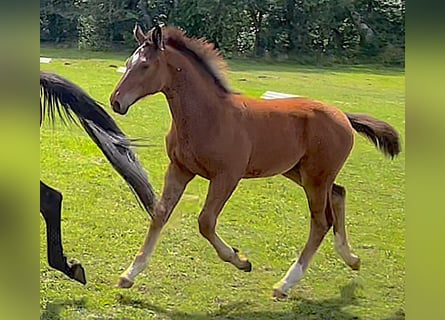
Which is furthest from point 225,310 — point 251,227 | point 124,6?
point 124,6

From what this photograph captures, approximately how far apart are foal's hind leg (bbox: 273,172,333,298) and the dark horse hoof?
46cm

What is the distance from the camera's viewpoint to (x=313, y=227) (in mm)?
1661

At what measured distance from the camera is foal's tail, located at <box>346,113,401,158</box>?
1644mm

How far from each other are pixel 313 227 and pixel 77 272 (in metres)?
0.57

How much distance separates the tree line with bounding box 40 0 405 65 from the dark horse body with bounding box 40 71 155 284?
0.40 ft

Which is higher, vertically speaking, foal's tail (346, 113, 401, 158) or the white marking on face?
the white marking on face

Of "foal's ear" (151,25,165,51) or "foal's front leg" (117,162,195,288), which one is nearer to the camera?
"foal's ear" (151,25,165,51)

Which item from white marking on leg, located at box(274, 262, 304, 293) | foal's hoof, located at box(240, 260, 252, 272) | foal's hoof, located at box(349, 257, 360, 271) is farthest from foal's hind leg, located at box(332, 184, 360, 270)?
foal's hoof, located at box(240, 260, 252, 272)

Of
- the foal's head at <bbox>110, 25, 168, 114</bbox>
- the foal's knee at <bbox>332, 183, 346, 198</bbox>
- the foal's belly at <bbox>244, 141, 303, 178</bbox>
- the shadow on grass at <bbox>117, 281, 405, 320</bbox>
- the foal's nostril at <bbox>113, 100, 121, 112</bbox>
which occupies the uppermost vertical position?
the foal's head at <bbox>110, 25, 168, 114</bbox>

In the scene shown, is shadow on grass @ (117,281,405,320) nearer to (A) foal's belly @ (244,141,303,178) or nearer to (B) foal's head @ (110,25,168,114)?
(A) foal's belly @ (244,141,303,178)

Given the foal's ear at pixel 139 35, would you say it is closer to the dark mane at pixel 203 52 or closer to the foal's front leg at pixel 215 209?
the dark mane at pixel 203 52

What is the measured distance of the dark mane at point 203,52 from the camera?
1.54 metres

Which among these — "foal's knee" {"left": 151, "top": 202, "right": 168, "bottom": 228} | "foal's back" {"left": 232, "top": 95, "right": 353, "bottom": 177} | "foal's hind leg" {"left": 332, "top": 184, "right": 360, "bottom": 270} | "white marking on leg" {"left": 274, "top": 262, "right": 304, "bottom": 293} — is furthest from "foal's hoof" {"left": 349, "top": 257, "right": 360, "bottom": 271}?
"foal's knee" {"left": 151, "top": 202, "right": 168, "bottom": 228}
